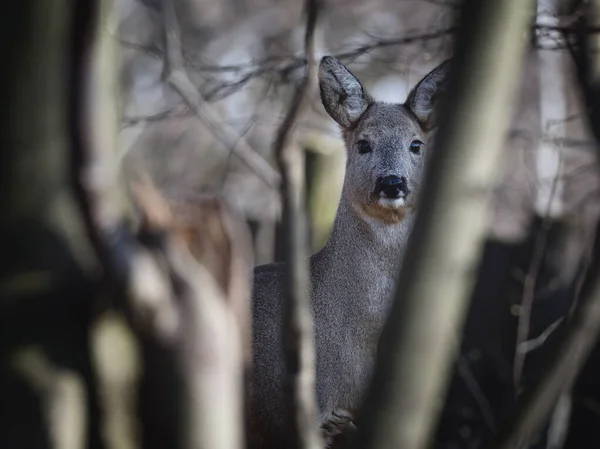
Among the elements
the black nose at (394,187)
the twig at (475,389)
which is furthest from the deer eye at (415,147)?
the twig at (475,389)

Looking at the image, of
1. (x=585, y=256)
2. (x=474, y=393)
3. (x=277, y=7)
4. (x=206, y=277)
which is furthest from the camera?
(x=277, y=7)

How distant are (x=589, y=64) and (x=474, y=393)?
7.84 feet

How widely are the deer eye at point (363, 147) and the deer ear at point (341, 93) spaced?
1.10 ft

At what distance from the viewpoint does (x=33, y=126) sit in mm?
3826

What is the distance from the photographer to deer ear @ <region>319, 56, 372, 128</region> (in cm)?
707

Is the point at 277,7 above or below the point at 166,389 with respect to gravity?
above

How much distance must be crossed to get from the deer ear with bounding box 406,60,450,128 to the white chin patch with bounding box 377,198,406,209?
66 centimetres

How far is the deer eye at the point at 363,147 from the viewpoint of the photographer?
685cm

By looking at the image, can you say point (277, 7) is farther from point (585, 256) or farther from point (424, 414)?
point (424, 414)

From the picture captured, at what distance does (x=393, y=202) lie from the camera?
21.4 feet

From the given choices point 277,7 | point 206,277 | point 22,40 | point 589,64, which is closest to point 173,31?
point 589,64

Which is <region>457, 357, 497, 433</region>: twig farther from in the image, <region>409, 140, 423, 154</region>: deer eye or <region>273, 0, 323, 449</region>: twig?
<region>273, 0, 323, 449</region>: twig

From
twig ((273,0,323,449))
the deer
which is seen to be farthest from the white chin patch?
twig ((273,0,323,449))

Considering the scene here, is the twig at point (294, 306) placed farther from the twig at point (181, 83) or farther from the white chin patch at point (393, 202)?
the white chin patch at point (393, 202)
